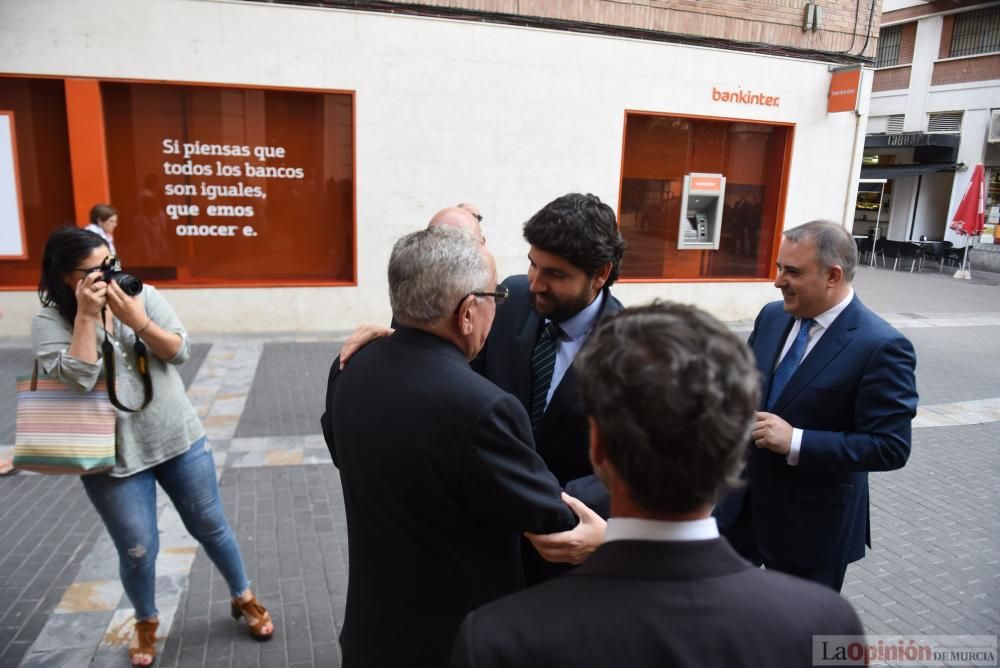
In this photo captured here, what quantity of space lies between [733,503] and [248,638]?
2.38 metres

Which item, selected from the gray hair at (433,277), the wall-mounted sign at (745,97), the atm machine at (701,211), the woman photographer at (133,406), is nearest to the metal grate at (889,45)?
the wall-mounted sign at (745,97)

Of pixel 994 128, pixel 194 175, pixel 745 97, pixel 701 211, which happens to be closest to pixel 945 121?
pixel 994 128

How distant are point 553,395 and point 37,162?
926 centimetres

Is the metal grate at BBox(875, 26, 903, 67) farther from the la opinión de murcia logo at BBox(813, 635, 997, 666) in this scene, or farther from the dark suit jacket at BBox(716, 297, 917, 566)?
the dark suit jacket at BBox(716, 297, 917, 566)

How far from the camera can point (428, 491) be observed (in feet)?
5.39

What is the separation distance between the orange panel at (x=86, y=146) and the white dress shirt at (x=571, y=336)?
8.32m

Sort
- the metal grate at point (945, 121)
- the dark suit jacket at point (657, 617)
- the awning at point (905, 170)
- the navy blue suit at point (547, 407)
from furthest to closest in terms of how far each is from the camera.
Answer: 1. the metal grate at point (945, 121)
2. the awning at point (905, 170)
3. the navy blue suit at point (547, 407)
4. the dark suit jacket at point (657, 617)

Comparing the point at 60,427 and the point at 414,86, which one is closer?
the point at 60,427

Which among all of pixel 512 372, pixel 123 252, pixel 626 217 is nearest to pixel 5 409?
pixel 123 252

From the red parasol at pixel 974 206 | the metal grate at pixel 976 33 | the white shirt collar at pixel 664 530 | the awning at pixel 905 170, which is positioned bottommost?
the white shirt collar at pixel 664 530

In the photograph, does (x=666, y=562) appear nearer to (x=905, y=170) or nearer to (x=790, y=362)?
(x=790, y=362)

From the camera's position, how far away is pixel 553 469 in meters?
2.31

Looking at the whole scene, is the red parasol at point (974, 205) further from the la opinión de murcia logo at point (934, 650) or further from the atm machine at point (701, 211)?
the la opinión de murcia logo at point (934, 650)

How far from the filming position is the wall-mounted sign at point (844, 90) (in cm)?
1089
